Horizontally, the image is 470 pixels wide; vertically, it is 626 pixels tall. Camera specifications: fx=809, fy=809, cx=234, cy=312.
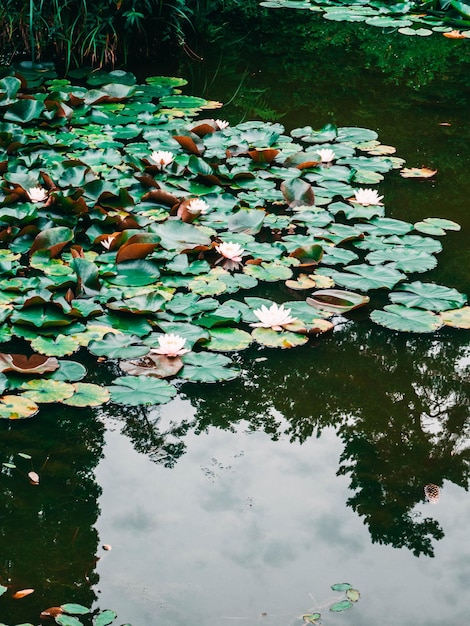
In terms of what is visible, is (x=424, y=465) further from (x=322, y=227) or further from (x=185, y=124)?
(x=185, y=124)

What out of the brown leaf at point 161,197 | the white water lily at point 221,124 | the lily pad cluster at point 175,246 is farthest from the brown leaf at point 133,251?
the white water lily at point 221,124

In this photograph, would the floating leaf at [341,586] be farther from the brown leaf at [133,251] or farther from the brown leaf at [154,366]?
the brown leaf at [133,251]

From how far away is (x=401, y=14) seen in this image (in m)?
7.15

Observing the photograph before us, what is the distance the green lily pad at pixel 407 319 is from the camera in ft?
8.54

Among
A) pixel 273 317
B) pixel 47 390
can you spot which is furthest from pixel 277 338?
pixel 47 390

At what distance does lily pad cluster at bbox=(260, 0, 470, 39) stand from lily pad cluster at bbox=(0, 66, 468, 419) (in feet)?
9.56

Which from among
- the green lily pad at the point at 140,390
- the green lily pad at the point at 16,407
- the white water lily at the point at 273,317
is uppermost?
the white water lily at the point at 273,317

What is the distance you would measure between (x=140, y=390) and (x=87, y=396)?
0.15 m

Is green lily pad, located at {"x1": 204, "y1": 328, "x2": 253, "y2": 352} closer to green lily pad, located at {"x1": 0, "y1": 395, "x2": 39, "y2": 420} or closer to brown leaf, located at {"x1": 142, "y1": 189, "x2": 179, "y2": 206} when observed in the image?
green lily pad, located at {"x1": 0, "y1": 395, "x2": 39, "y2": 420}

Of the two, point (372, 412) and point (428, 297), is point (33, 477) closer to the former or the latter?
point (372, 412)

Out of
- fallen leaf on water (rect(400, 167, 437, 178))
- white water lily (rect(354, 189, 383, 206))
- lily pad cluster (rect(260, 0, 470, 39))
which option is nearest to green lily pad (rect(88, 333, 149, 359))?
white water lily (rect(354, 189, 383, 206))

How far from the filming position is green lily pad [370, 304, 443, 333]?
2604 millimetres

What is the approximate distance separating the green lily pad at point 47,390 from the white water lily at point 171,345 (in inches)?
11.5

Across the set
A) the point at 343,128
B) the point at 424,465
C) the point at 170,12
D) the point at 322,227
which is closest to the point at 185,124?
the point at 343,128
